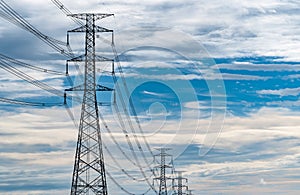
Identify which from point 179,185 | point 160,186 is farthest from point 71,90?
point 179,185

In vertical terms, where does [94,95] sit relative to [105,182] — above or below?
above

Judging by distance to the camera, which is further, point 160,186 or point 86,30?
point 160,186

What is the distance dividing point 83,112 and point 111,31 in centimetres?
1103

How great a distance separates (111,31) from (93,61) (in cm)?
435

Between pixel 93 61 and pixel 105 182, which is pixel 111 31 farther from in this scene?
pixel 105 182

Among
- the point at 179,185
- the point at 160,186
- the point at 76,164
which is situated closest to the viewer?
the point at 76,164

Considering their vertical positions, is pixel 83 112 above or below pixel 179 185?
below

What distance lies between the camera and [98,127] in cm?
8419

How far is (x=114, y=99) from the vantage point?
8981 centimetres

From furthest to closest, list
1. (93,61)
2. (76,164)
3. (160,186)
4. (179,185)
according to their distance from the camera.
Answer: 1. (179,185)
2. (160,186)
3. (93,61)
4. (76,164)

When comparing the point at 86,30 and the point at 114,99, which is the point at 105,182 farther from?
the point at 86,30

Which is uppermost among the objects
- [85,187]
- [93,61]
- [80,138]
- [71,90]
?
[93,61]

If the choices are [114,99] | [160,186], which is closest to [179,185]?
[160,186]

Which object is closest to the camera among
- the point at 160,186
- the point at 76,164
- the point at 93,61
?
the point at 76,164
